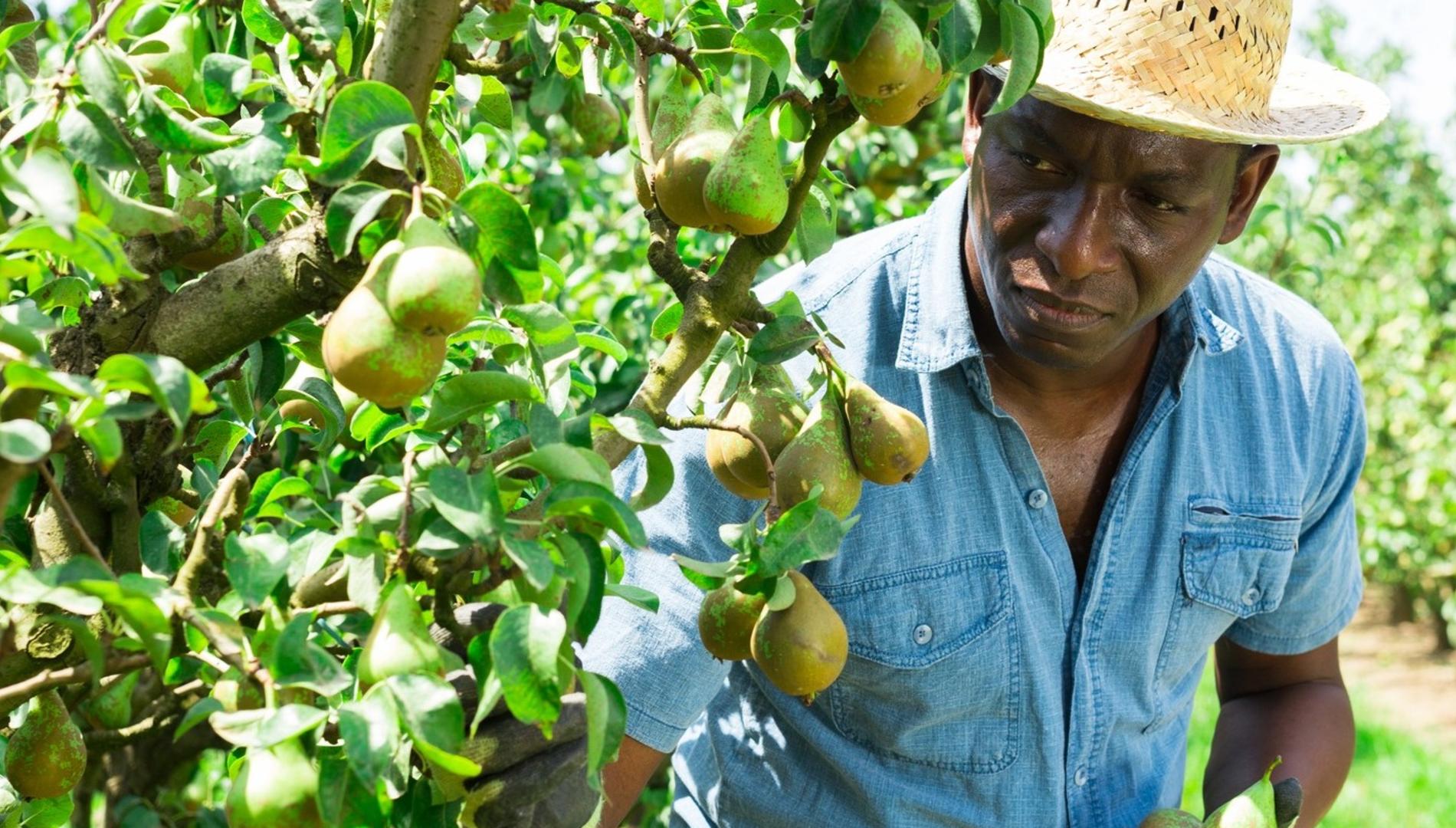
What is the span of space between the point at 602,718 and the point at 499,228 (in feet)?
1.09

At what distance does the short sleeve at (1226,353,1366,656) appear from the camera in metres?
2.35

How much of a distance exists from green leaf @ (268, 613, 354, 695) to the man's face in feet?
3.76

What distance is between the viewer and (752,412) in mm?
1231

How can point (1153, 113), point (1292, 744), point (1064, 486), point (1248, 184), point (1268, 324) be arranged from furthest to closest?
point (1292, 744)
point (1268, 324)
point (1064, 486)
point (1248, 184)
point (1153, 113)

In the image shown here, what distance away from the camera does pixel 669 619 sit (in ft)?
6.17

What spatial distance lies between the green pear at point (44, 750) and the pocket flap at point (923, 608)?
1.04 metres

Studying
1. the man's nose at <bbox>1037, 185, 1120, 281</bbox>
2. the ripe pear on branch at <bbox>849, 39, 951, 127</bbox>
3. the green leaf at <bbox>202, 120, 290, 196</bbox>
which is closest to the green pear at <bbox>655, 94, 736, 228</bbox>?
the ripe pear on branch at <bbox>849, 39, 951, 127</bbox>

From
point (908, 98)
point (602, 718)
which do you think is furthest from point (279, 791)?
point (908, 98)

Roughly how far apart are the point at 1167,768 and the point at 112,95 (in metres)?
1.97

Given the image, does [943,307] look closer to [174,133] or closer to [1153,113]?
[1153,113]

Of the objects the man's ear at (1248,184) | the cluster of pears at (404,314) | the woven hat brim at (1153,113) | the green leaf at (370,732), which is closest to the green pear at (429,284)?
the cluster of pears at (404,314)

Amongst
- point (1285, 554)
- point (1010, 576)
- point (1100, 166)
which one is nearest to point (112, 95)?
point (1100, 166)

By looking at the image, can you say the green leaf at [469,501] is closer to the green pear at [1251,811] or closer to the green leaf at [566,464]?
the green leaf at [566,464]

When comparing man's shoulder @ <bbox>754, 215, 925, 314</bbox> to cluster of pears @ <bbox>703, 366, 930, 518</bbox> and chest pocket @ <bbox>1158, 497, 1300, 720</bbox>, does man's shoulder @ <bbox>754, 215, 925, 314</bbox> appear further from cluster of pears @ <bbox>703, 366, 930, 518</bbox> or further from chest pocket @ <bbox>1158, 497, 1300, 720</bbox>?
cluster of pears @ <bbox>703, 366, 930, 518</bbox>
